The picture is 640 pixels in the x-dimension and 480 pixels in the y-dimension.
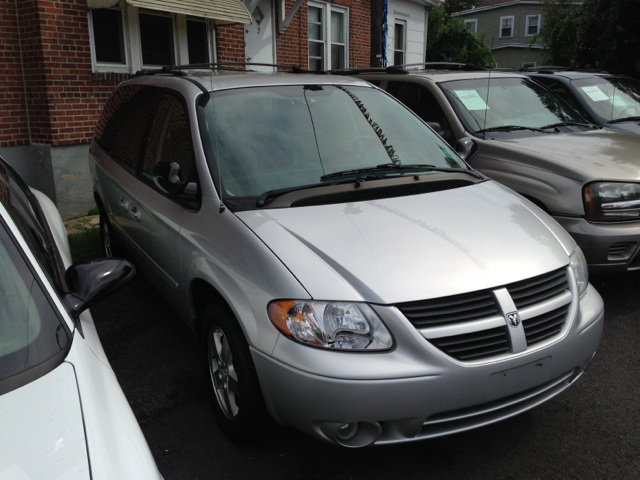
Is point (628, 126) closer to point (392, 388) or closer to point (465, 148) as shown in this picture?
point (465, 148)

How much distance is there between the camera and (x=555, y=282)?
2713mm

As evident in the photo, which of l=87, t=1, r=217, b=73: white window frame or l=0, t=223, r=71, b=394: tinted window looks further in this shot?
l=87, t=1, r=217, b=73: white window frame

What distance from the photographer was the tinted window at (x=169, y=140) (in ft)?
11.0

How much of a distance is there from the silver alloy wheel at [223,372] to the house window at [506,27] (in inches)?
1605

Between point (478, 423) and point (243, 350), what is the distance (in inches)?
41.9

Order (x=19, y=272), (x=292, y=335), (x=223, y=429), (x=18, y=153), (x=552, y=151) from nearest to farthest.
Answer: (x=19, y=272) → (x=292, y=335) → (x=223, y=429) → (x=552, y=151) → (x=18, y=153)

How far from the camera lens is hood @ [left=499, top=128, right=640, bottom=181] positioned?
440 cm

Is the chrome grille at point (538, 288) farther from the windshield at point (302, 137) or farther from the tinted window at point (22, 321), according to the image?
the tinted window at point (22, 321)

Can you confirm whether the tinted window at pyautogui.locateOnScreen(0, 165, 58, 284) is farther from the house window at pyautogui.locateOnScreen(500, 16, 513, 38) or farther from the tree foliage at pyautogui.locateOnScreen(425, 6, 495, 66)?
the house window at pyautogui.locateOnScreen(500, 16, 513, 38)

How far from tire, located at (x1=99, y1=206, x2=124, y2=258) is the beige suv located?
3.07 meters

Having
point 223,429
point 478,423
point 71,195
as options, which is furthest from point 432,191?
point 71,195

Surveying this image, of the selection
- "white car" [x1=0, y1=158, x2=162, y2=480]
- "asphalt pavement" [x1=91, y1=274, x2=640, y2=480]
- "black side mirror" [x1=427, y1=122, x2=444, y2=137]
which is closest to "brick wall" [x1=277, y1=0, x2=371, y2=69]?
"black side mirror" [x1=427, y1=122, x2=444, y2=137]

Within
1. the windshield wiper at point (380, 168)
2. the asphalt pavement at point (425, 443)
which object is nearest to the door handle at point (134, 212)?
the asphalt pavement at point (425, 443)

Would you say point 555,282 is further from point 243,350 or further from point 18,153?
point 18,153
